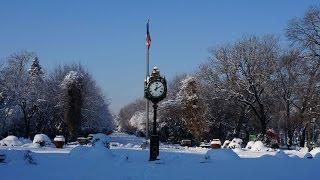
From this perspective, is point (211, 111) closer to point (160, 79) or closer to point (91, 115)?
point (91, 115)

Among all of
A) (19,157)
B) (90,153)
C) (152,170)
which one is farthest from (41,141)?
(152,170)

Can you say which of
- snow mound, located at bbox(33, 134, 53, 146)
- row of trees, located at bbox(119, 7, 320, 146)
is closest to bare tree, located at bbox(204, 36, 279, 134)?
row of trees, located at bbox(119, 7, 320, 146)

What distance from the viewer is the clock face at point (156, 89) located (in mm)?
19094

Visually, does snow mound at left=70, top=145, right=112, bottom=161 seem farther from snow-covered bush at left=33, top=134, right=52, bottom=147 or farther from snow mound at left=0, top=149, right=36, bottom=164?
snow-covered bush at left=33, top=134, right=52, bottom=147

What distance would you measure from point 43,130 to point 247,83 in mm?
25943

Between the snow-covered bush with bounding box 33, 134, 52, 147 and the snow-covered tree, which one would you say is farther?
the snow-covered tree

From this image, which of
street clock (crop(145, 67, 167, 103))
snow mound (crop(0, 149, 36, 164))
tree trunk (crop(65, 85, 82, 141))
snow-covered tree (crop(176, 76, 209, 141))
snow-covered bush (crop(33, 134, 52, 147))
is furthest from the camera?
snow-covered tree (crop(176, 76, 209, 141))

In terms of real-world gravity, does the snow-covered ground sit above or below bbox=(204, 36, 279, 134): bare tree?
below

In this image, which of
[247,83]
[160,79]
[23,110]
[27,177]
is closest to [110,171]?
[27,177]

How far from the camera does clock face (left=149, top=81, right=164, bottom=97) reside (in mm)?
19094

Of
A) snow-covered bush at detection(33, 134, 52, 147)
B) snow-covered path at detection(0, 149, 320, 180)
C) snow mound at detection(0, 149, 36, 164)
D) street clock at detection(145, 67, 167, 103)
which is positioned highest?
street clock at detection(145, 67, 167, 103)

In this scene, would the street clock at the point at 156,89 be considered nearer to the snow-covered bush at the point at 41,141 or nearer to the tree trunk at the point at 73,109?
the snow-covered bush at the point at 41,141

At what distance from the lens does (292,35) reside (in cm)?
4425

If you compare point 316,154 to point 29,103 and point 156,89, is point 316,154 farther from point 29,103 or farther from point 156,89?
point 29,103
